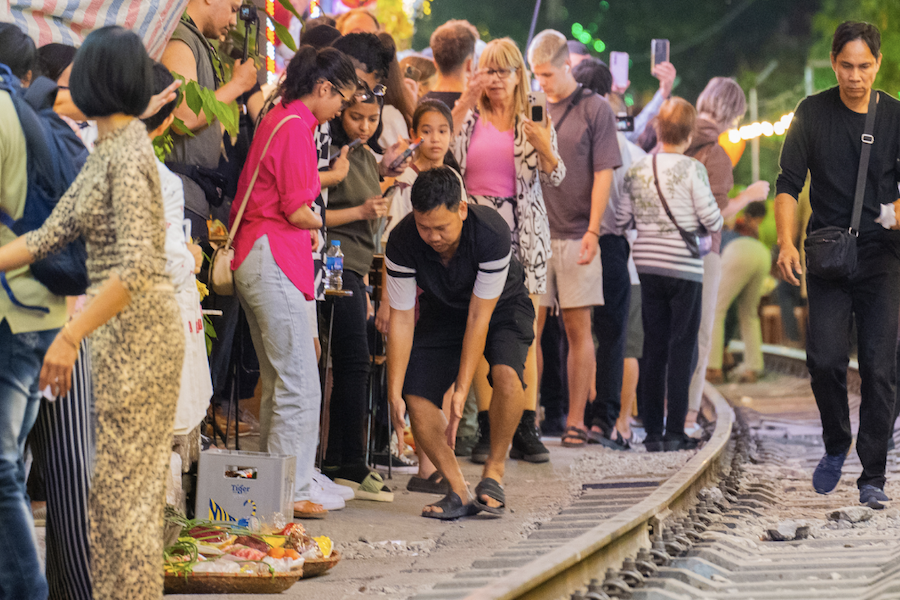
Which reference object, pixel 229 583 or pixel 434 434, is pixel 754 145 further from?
pixel 229 583

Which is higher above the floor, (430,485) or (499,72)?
(499,72)

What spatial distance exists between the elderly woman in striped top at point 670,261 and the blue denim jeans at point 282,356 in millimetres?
3530

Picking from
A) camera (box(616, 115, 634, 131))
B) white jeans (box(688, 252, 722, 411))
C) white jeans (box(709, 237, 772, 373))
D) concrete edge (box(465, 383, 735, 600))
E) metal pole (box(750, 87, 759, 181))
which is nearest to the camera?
concrete edge (box(465, 383, 735, 600))

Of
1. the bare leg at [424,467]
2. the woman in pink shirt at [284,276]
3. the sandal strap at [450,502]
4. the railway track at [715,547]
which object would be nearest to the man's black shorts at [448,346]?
the sandal strap at [450,502]

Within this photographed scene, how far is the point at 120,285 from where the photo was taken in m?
2.88

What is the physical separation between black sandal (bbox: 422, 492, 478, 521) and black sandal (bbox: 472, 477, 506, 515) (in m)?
0.04

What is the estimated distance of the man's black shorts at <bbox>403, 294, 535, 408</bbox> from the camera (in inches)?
220

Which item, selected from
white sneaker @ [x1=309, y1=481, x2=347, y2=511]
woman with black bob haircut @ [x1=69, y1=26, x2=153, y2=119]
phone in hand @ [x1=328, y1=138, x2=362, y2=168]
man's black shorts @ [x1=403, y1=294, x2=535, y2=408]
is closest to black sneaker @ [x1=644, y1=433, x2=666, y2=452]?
man's black shorts @ [x1=403, y1=294, x2=535, y2=408]

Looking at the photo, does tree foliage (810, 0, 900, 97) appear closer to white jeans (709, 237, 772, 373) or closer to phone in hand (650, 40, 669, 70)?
white jeans (709, 237, 772, 373)

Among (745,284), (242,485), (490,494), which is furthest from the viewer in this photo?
(745,284)

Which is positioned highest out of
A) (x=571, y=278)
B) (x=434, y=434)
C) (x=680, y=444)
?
(x=571, y=278)

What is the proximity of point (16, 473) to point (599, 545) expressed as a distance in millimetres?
2017

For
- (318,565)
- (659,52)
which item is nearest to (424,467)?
(318,565)

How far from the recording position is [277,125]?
17.1 feet
